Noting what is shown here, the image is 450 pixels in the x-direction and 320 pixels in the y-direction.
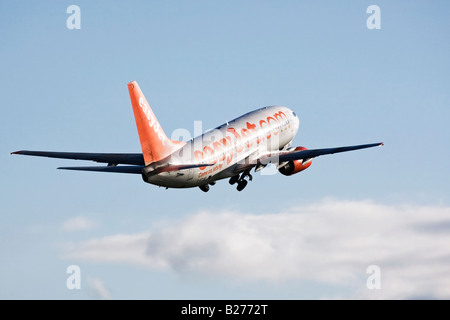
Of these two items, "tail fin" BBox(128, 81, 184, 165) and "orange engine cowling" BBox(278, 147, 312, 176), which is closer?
"tail fin" BBox(128, 81, 184, 165)

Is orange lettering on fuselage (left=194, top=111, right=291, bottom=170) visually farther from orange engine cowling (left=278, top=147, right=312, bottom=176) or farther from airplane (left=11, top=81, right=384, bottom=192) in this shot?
orange engine cowling (left=278, top=147, right=312, bottom=176)

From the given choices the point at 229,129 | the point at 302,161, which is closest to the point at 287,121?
the point at 302,161

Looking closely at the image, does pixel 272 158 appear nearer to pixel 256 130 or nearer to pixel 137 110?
pixel 256 130

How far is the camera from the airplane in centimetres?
6544

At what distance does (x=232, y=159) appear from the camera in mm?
75625

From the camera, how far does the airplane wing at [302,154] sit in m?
72.6

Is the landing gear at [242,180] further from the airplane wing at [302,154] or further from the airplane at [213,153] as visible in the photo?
the airplane wing at [302,154]

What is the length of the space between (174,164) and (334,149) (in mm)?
14560

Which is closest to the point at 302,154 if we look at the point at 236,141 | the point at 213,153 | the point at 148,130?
the point at 236,141

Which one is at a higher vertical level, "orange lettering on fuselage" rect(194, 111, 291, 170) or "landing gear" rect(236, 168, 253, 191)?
"orange lettering on fuselage" rect(194, 111, 291, 170)

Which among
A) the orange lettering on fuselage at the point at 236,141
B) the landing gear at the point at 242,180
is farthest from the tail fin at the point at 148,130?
the landing gear at the point at 242,180

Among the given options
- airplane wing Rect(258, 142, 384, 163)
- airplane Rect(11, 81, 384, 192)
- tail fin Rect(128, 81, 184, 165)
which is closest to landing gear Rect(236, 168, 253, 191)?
airplane Rect(11, 81, 384, 192)

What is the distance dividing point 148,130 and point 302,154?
56.5 ft

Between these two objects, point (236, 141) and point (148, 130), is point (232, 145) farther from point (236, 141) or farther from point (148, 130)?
point (148, 130)
